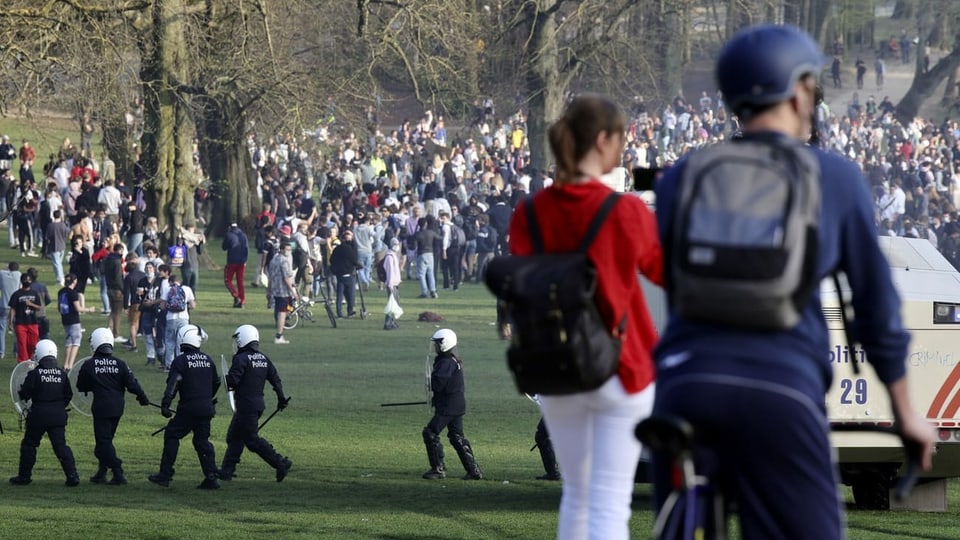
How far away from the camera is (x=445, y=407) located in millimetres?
18219

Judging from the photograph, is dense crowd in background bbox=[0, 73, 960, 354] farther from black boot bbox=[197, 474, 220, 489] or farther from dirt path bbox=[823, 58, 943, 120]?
black boot bbox=[197, 474, 220, 489]

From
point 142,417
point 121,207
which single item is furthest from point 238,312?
point 142,417

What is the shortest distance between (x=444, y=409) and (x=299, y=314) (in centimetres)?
1777

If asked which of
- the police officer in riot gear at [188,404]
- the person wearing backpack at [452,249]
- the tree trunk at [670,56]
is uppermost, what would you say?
the tree trunk at [670,56]

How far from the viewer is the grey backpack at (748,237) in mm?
3527

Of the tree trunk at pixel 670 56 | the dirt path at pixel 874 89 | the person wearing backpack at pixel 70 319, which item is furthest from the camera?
the dirt path at pixel 874 89

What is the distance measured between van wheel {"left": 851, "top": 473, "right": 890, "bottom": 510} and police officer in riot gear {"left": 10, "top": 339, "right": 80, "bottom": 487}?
8.23 m

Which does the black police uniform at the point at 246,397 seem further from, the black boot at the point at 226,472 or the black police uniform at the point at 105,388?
the black police uniform at the point at 105,388

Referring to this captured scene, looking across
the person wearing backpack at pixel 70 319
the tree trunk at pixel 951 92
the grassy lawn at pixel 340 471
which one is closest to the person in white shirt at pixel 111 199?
the grassy lawn at pixel 340 471

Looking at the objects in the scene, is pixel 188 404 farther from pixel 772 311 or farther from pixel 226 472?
pixel 772 311

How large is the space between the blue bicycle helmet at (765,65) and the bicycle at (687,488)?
0.71 metres

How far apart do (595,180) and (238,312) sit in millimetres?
31233

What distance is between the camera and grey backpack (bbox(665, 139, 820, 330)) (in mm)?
3527

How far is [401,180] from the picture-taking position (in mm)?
51094
